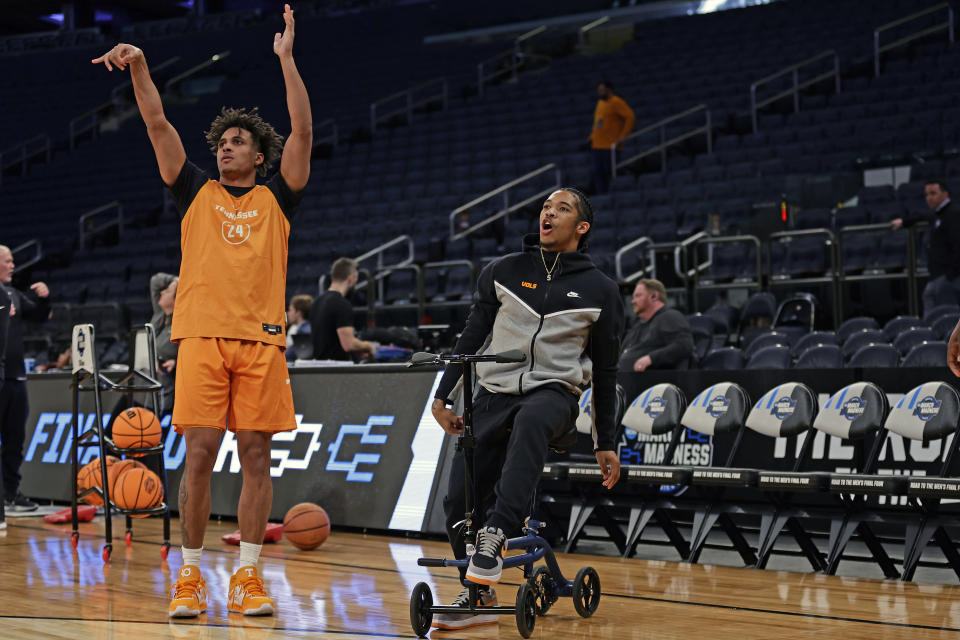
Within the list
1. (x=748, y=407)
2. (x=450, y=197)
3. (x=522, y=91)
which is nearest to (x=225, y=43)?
(x=522, y=91)

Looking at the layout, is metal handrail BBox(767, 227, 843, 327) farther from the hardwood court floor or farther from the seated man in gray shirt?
the hardwood court floor

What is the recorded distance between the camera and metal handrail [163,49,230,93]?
1043 inches

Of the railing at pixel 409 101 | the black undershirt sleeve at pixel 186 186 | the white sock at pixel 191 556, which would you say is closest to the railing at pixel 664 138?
the railing at pixel 409 101

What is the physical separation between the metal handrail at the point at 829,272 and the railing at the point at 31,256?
1334 centimetres

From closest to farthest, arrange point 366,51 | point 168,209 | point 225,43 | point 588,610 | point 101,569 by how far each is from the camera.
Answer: point 588,610, point 101,569, point 168,209, point 366,51, point 225,43

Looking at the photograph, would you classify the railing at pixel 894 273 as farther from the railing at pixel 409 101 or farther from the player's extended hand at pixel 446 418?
the railing at pixel 409 101

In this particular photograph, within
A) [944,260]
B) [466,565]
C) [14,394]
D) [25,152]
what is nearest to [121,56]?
[466,565]

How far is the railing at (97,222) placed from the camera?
67.2 feet

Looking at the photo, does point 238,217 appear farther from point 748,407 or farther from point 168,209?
point 168,209

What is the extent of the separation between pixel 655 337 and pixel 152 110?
14.7 feet

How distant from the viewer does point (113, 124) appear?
85.9 feet

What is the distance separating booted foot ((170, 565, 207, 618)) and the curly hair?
1640 mm

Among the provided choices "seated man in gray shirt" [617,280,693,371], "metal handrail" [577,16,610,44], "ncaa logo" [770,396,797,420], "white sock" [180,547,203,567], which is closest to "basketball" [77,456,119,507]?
"white sock" [180,547,203,567]

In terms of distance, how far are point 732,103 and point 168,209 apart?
10235 mm
